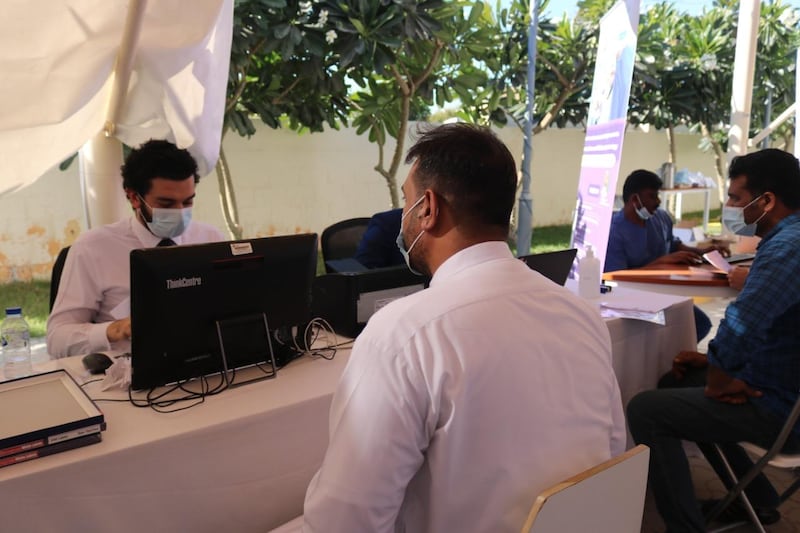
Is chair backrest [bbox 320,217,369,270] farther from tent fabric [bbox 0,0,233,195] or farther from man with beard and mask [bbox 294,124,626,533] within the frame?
man with beard and mask [bbox 294,124,626,533]

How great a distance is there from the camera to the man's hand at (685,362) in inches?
98.3

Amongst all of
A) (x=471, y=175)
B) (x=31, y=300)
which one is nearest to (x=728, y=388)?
(x=471, y=175)

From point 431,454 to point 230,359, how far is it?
0.91 metres

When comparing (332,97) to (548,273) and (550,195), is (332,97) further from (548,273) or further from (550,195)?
(550,195)

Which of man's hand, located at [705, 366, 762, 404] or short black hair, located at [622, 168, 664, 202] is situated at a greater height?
short black hair, located at [622, 168, 664, 202]

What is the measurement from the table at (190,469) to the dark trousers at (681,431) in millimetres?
1136

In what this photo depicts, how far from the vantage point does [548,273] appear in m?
2.32

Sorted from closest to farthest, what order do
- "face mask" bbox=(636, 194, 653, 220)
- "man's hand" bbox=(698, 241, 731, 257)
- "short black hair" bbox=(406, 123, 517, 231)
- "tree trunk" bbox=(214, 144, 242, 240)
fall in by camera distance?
1. "short black hair" bbox=(406, 123, 517, 231)
2. "face mask" bbox=(636, 194, 653, 220)
3. "man's hand" bbox=(698, 241, 731, 257)
4. "tree trunk" bbox=(214, 144, 242, 240)

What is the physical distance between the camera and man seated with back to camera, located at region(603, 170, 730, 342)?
372cm

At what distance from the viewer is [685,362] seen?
8.25 ft

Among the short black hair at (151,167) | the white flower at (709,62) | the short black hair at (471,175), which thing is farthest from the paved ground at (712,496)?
the white flower at (709,62)

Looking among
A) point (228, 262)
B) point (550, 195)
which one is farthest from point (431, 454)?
point (550, 195)

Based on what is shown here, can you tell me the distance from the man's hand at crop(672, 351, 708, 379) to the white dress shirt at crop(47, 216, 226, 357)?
2156mm

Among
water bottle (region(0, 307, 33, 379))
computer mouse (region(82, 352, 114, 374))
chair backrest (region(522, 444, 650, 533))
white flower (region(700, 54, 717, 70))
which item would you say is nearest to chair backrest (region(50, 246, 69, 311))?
water bottle (region(0, 307, 33, 379))
